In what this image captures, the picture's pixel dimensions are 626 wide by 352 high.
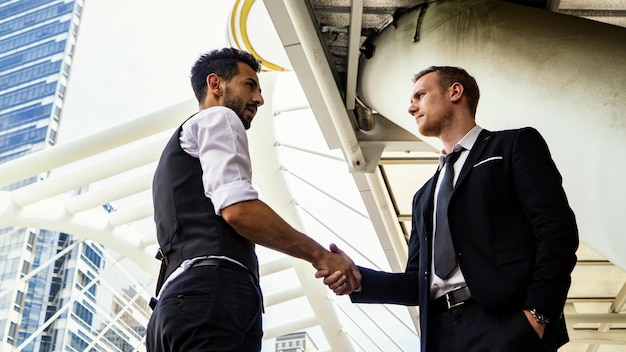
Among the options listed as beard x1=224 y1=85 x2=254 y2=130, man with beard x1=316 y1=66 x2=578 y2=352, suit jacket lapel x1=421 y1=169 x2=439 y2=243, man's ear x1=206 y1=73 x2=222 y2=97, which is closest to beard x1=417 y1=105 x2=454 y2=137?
man with beard x1=316 y1=66 x2=578 y2=352

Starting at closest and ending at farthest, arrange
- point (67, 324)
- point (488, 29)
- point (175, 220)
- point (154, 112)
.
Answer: point (175, 220), point (488, 29), point (154, 112), point (67, 324)

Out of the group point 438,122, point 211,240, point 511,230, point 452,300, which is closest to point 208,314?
point 211,240

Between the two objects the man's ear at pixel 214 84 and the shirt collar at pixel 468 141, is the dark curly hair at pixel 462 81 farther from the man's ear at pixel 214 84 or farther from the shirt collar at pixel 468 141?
the man's ear at pixel 214 84

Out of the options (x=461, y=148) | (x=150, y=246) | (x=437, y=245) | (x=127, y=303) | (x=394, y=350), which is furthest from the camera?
(x=394, y=350)

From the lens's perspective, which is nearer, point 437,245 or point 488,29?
point 437,245

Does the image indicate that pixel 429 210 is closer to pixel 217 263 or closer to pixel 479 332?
pixel 479 332

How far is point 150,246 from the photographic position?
17562mm

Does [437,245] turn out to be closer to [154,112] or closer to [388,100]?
[388,100]

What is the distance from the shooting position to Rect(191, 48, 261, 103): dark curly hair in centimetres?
312

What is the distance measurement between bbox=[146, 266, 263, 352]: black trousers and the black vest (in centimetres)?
9

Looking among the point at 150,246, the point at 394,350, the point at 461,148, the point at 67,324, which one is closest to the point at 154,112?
the point at 150,246

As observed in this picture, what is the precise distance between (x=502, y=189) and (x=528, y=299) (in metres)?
0.50

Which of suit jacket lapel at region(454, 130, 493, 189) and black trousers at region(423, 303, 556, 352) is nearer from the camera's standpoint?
black trousers at region(423, 303, 556, 352)

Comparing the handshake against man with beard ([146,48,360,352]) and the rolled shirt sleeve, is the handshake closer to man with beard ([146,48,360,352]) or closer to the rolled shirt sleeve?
man with beard ([146,48,360,352])
